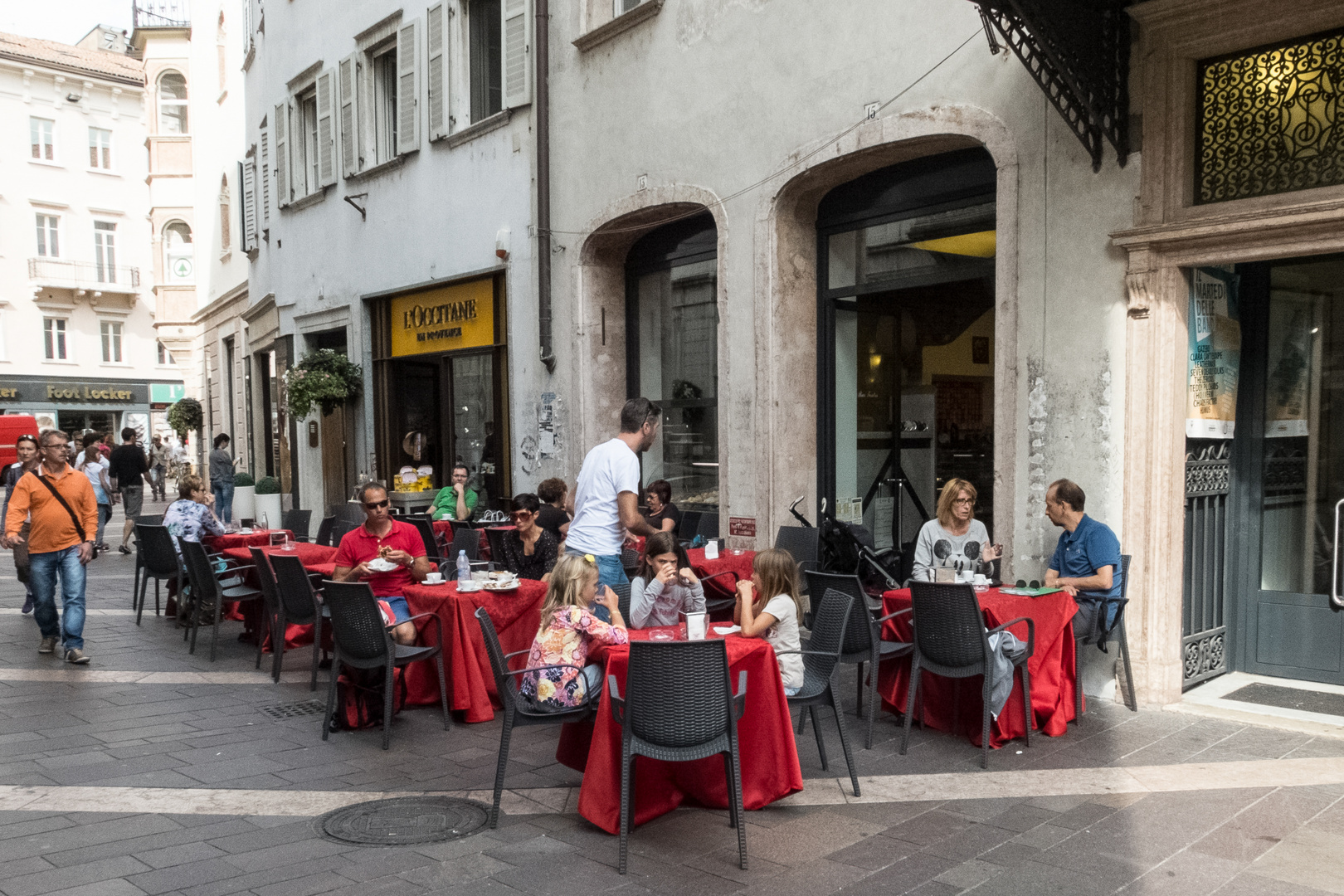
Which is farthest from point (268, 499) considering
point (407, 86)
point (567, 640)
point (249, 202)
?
point (567, 640)

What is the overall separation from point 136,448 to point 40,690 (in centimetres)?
1084

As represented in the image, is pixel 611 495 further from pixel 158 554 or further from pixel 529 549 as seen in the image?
pixel 158 554

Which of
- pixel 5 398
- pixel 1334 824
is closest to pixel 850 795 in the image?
pixel 1334 824

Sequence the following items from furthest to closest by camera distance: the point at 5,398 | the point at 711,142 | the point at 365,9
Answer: the point at 5,398 < the point at 365,9 < the point at 711,142

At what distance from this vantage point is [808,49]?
8.62 metres

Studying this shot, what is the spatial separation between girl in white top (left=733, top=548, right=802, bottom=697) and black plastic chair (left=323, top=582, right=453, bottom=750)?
2.00m

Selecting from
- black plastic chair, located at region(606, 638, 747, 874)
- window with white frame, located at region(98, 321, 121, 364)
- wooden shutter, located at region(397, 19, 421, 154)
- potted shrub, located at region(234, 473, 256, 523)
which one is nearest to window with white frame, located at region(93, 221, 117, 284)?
window with white frame, located at region(98, 321, 121, 364)

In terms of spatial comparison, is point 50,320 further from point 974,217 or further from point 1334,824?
point 1334,824

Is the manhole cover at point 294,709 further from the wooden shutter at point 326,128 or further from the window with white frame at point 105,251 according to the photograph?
the window with white frame at point 105,251

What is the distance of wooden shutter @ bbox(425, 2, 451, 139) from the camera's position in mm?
13164

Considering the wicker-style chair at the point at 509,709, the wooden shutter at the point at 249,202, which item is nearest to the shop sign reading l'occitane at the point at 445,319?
the wooden shutter at the point at 249,202

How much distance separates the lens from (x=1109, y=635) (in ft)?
21.1

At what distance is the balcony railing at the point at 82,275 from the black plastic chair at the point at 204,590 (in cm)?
3340

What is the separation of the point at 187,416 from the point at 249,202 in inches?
366
